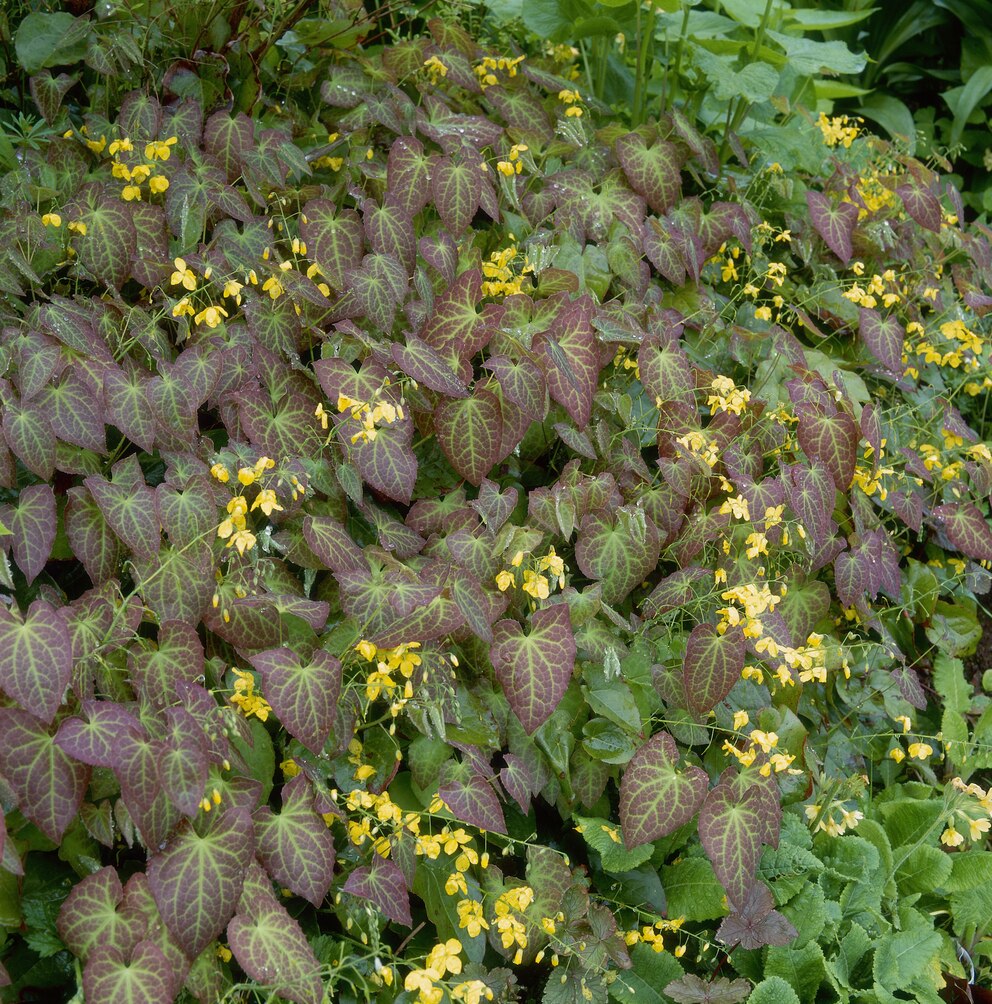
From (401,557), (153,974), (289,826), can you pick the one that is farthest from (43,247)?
(153,974)

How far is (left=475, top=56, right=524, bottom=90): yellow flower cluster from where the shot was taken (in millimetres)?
3029

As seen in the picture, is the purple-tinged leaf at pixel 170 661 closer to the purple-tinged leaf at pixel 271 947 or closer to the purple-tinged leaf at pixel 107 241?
the purple-tinged leaf at pixel 271 947


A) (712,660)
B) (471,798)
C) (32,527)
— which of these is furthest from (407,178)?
(471,798)

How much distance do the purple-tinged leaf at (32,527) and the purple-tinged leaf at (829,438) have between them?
5.23 feet

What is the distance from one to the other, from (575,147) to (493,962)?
2.01 meters

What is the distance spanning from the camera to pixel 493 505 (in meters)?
2.20

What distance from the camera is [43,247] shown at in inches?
89.7

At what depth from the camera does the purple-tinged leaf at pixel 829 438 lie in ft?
8.25

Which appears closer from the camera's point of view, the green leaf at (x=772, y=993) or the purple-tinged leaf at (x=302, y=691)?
the purple-tinged leaf at (x=302, y=691)

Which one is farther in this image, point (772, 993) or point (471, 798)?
point (772, 993)

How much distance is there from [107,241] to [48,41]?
694 millimetres

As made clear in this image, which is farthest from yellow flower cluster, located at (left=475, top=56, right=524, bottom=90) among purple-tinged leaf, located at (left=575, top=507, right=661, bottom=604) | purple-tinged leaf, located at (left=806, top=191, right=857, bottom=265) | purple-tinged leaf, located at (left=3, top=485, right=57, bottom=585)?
purple-tinged leaf, located at (left=3, top=485, right=57, bottom=585)

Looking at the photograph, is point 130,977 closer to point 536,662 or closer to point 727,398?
point 536,662

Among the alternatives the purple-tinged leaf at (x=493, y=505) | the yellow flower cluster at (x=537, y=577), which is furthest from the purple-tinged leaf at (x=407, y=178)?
the yellow flower cluster at (x=537, y=577)
